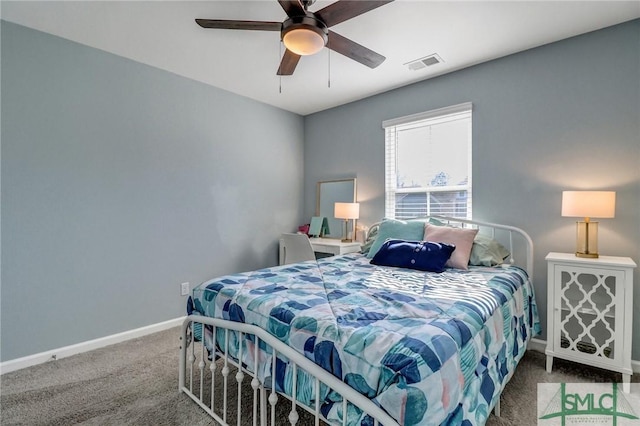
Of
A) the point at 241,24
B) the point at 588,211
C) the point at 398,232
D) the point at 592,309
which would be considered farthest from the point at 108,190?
the point at 592,309

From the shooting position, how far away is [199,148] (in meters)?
3.37

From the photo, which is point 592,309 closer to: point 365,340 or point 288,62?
point 365,340

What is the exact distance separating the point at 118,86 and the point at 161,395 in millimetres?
2532

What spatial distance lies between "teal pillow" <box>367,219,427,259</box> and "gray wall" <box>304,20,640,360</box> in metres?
0.63

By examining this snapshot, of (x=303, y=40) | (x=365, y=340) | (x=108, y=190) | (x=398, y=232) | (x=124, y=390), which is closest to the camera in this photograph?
(x=365, y=340)

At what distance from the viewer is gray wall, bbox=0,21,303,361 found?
2340 mm

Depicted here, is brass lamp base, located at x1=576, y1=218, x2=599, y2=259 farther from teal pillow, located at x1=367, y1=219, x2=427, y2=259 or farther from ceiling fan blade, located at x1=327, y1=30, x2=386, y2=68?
ceiling fan blade, located at x1=327, y1=30, x2=386, y2=68

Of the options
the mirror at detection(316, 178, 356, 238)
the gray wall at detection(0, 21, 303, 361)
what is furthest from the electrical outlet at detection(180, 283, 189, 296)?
the mirror at detection(316, 178, 356, 238)

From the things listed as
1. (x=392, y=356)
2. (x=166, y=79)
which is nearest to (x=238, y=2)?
(x=166, y=79)

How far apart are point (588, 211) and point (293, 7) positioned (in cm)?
231

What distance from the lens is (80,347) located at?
8.49ft

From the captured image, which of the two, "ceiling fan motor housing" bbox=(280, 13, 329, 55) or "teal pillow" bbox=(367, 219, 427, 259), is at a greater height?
"ceiling fan motor housing" bbox=(280, 13, 329, 55)

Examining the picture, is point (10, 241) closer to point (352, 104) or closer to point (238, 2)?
point (238, 2)

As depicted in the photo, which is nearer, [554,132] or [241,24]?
[241,24]
